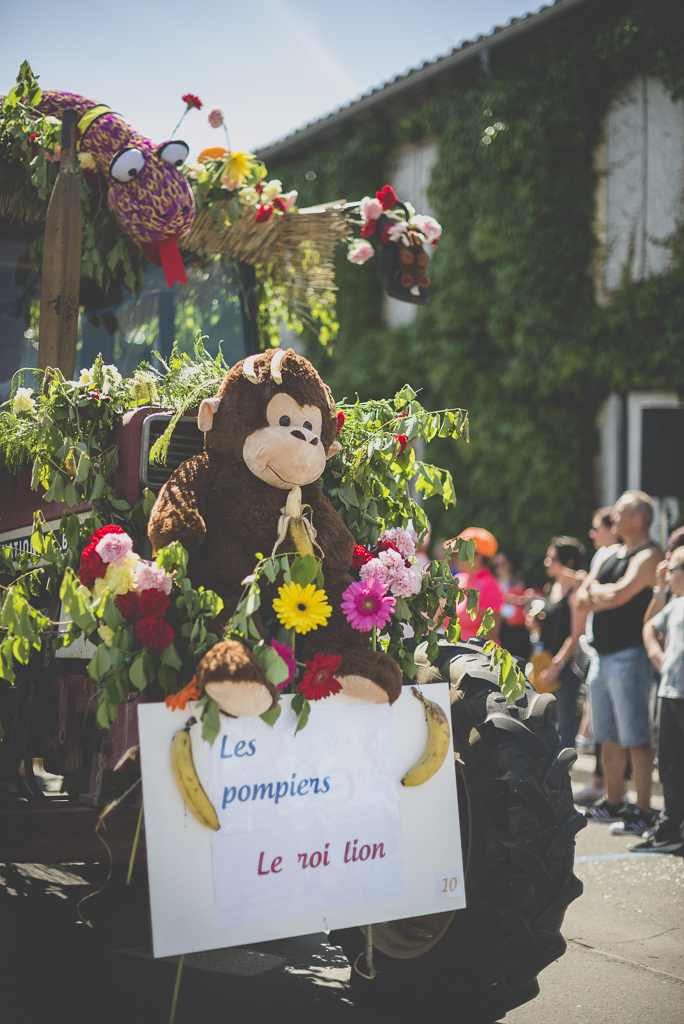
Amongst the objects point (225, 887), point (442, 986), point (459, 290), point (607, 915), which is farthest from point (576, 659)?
point (459, 290)

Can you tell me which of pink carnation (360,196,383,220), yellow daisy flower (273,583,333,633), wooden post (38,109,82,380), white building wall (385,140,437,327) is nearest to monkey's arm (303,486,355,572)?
yellow daisy flower (273,583,333,633)

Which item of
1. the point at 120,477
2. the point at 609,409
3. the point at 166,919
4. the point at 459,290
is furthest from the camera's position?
the point at 459,290

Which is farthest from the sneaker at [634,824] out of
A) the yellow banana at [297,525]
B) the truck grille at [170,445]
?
the truck grille at [170,445]

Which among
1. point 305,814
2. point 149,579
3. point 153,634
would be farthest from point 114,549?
point 305,814

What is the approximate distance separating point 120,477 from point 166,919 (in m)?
1.27

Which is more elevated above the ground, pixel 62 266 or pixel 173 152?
pixel 173 152

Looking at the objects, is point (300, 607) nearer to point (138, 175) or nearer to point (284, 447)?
point (284, 447)

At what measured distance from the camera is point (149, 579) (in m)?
2.34

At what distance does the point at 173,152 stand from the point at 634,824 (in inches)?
172

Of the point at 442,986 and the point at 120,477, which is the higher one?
the point at 120,477

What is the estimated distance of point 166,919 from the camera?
7.01 feet

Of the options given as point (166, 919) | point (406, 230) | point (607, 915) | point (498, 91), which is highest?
point (498, 91)

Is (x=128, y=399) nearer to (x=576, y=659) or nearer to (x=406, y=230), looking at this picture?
(x=406, y=230)

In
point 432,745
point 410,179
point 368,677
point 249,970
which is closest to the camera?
point 368,677
